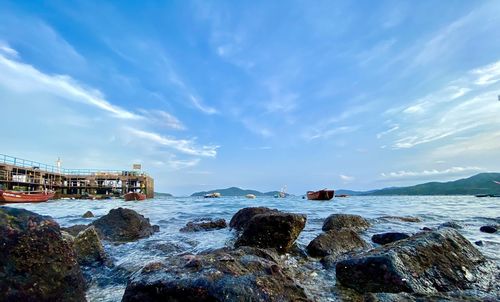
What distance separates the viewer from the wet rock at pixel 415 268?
15.7ft

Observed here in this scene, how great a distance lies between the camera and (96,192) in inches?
3076

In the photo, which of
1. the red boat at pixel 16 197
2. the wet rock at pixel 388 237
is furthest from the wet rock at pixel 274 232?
the red boat at pixel 16 197

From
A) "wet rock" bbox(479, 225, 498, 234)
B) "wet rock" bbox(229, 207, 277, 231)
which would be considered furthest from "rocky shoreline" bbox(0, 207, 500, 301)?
"wet rock" bbox(479, 225, 498, 234)

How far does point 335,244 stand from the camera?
8.02m

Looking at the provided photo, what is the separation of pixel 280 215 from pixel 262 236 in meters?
0.73

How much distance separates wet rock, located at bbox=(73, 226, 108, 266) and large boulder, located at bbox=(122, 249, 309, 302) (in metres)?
3.71

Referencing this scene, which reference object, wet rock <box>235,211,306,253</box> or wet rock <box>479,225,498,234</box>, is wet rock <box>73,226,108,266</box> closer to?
wet rock <box>235,211,306,253</box>

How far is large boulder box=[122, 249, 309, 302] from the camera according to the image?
348 centimetres

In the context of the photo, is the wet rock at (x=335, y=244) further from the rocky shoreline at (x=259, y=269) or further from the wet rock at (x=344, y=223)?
the wet rock at (x=344, y=223)

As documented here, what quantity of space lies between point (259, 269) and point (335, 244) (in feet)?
14.8

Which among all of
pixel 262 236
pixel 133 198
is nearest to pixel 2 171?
pixel 133 198

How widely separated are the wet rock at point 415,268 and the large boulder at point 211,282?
1576 mm

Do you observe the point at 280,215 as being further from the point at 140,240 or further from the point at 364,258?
the point at 140,240

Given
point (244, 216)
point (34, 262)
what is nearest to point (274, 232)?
point (244, 216)
